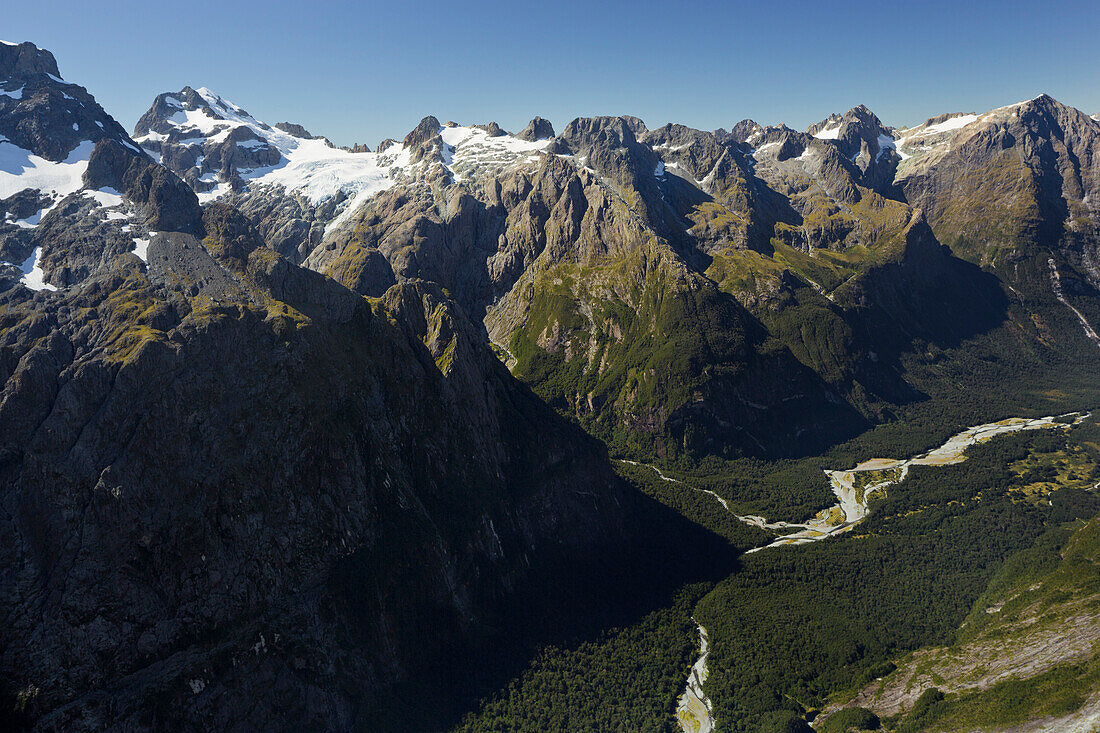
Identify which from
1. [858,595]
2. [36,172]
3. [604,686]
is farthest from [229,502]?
[858,595]

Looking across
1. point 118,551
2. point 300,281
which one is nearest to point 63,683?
point 118,551

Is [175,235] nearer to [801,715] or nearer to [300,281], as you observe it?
[300,281]

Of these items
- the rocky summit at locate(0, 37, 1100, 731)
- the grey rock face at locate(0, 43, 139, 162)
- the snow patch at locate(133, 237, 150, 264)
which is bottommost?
the rocky summit at locate(0, 37, 1100, 731)

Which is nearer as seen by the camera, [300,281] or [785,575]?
[300,281]

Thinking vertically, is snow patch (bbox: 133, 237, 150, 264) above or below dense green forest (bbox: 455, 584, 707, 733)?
above

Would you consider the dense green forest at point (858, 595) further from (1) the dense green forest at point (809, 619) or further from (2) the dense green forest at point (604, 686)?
(2) the dense green forest at point (604, 686)

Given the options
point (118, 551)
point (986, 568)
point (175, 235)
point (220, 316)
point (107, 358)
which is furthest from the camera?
point (986, 568)

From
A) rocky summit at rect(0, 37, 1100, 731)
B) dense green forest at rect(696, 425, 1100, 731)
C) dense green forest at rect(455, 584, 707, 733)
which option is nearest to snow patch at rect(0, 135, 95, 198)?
rocky summit at rect(0, 37, 1100, 731)

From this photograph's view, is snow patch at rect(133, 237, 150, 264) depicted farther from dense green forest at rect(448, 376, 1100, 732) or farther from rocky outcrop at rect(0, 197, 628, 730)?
dense green forest at rect(448, 376, 1100, 732)

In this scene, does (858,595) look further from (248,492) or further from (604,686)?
(248,492)

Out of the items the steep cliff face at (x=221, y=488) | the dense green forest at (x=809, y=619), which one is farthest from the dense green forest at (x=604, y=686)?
the steep cliff face at (x=221, y=488)

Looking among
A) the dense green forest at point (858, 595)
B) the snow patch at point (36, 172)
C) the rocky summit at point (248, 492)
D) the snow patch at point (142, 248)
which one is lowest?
the dense green forest at point (858, 595)
